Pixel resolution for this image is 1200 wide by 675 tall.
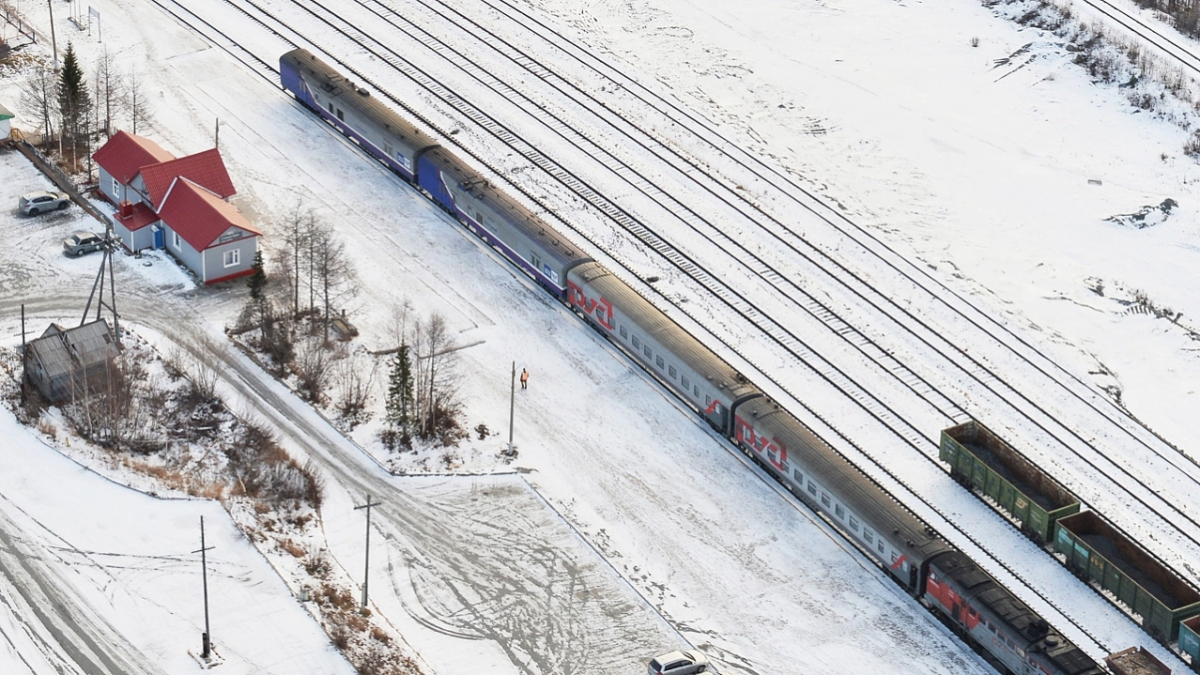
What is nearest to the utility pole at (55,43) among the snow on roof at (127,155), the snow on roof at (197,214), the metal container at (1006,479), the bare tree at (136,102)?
the bare tree at (136,102)

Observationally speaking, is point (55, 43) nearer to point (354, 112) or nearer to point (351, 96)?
point (351, 96)

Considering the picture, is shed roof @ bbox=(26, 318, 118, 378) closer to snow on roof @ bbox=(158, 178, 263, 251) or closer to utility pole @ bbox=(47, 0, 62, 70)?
snow on roof @ bbox=(158, 178, 263, 251)

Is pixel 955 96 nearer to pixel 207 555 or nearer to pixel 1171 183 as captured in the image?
pixel 1171 183

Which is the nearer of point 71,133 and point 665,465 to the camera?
point 665,465

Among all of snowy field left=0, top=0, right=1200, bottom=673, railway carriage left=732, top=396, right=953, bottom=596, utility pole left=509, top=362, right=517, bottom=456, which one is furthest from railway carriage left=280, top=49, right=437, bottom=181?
railway carriage left=732, top=396, right=953, bottom=596

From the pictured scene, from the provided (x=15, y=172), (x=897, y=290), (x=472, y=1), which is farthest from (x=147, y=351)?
(x=472, y=1)

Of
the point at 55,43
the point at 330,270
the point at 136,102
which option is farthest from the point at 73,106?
the point at 330,270

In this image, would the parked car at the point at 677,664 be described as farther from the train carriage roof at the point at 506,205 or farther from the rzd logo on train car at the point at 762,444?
the train carriage roof at the point at 506,205
